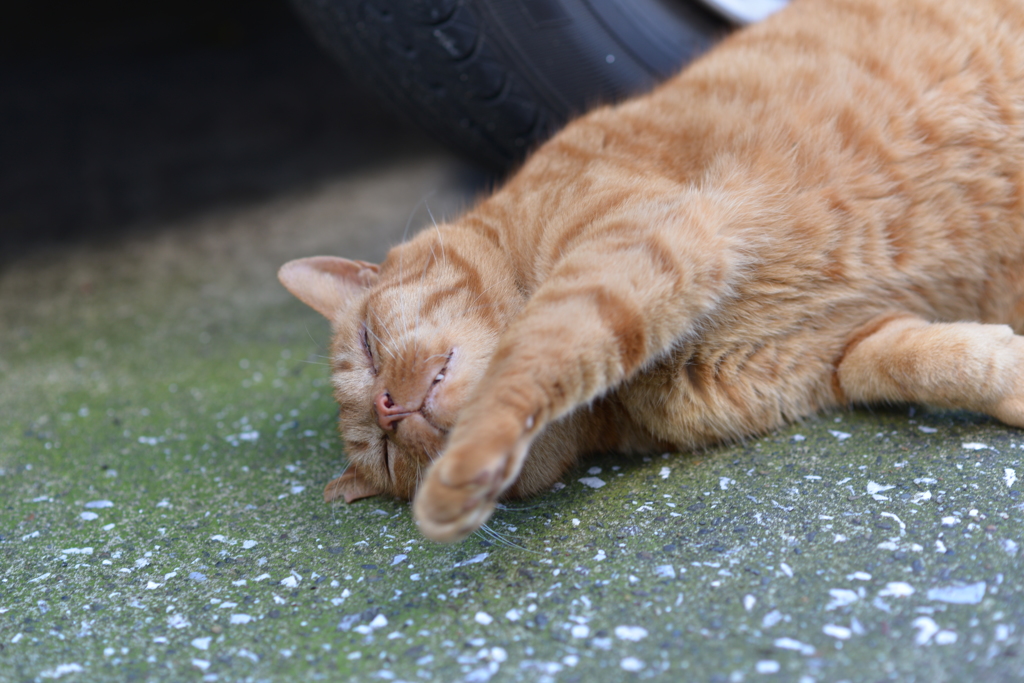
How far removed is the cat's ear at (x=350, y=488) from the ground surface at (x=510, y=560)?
0.05 meters

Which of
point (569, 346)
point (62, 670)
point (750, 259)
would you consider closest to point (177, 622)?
point (62, 670)

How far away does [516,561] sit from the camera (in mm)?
1588

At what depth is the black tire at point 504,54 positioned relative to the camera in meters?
2.49

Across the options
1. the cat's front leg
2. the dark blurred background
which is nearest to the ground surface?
the cat's front leg

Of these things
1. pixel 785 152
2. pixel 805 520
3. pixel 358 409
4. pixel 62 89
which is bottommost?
pixel 805 520

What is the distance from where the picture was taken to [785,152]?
6.80 ft

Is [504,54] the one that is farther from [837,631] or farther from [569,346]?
[837,631]

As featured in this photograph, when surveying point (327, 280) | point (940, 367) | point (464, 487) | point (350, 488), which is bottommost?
point (350, 488)

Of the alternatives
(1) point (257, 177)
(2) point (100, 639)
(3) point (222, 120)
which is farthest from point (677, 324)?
(3) point (222, 120)

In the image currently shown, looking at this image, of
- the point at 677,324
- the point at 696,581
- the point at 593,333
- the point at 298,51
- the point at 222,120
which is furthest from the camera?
the point at 298,51

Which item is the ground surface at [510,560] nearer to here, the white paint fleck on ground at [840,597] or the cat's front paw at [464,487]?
the white paint fleck on ground at [840,597]

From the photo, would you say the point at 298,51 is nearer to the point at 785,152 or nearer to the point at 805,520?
the point at 785,152

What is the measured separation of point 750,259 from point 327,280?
1227mm

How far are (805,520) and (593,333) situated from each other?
56 centimetres
